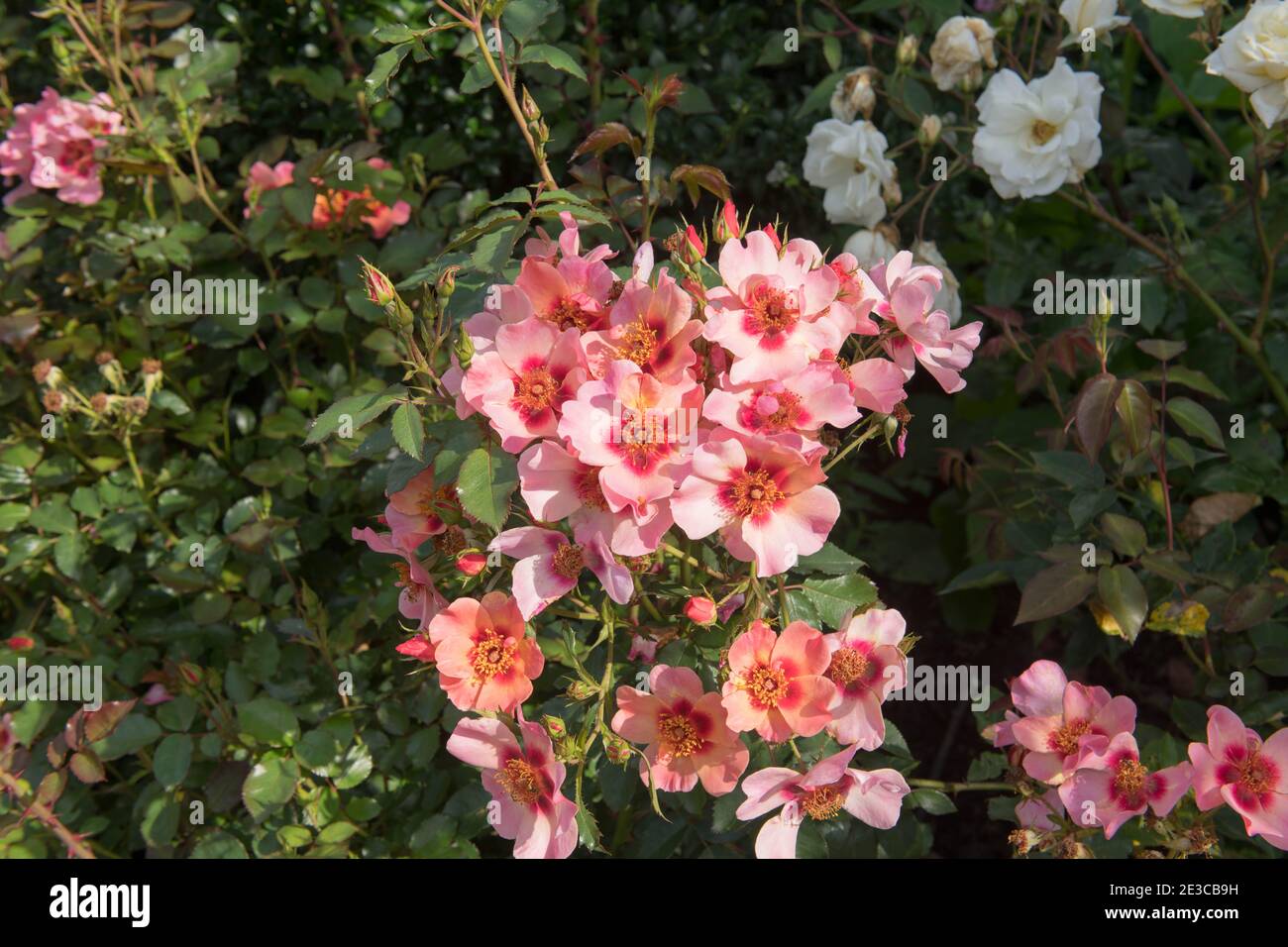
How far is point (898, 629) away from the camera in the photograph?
134 cm

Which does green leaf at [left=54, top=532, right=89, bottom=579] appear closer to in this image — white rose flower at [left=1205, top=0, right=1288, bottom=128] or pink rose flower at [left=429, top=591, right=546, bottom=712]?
pink rose flower at [left=429, top=591, right=546, bottom=712]

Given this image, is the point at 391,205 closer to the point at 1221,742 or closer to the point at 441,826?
the point at 441,826

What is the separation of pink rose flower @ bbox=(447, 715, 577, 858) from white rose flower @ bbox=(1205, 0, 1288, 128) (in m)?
1.45

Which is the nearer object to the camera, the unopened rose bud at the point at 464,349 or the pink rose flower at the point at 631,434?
the pink rose flower at the point at 631,434

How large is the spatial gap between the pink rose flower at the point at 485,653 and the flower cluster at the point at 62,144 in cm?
161

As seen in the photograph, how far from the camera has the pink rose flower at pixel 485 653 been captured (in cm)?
126

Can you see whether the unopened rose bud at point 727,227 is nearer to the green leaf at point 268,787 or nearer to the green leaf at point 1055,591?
the green leaf at point 1055,591

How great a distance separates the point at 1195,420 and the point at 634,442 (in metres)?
1.04

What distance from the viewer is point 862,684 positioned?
1.31 meters

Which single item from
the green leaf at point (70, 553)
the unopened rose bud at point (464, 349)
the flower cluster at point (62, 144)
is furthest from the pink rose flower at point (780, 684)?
the flower cluster at point (62, 144)

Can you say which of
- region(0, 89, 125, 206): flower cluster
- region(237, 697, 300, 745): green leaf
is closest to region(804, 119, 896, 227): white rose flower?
region(237, 697, 300, 745): green leaf

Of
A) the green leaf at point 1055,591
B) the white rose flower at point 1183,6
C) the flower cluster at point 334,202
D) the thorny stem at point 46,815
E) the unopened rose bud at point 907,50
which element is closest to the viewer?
the green leaf at point 1055,591

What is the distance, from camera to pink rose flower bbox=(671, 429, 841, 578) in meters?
1.15
